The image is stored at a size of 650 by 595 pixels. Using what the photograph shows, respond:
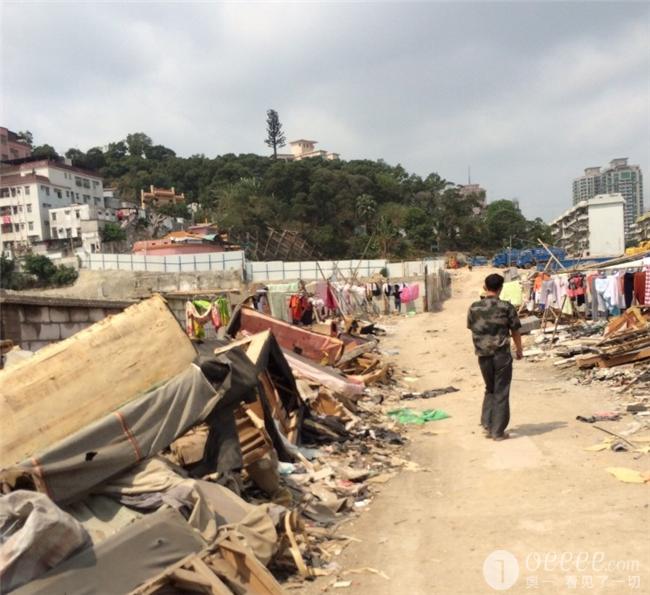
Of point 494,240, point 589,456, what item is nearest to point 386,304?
point 589,456

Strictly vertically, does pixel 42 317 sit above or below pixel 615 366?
above

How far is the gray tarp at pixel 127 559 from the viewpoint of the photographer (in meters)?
2.77

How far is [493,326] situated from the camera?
6.31 metres

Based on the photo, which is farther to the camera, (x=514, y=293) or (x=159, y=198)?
(x=159, y=198)

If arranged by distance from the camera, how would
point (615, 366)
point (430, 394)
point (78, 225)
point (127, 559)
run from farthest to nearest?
1. point (78, 225)
2. point (430, 394)
3. point (615, 366)
4. point (127, 559)

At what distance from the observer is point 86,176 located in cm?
7262

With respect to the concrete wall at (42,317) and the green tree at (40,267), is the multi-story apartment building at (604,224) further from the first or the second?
the concrete wall at (42,317)

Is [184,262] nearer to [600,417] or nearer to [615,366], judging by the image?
[615,366]

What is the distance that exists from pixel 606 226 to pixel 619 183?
50.3m

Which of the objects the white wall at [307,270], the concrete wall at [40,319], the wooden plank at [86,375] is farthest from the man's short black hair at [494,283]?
the white wall at [307,270]

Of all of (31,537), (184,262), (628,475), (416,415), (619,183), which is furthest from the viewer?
(619,183)

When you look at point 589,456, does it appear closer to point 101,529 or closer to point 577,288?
point 101,529

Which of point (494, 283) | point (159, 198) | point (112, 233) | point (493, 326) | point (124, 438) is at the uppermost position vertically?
point (159, 198)

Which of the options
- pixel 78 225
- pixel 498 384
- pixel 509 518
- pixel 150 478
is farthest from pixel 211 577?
pixel 78 225
